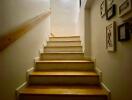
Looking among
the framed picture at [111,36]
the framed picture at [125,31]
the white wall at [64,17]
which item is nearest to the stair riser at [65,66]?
the framed picture at [111,36]

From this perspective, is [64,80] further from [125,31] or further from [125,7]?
[125,7]

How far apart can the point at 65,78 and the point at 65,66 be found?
0.48 m

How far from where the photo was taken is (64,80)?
97.1 inches

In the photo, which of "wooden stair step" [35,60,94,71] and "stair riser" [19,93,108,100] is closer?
"stair riser" [19,93,108,100]

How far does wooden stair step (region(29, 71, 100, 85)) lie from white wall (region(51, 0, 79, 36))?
3.46 m

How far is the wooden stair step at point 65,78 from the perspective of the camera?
243 cm

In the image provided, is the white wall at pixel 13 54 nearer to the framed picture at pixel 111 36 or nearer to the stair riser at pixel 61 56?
the stair riser at pixel 61 56

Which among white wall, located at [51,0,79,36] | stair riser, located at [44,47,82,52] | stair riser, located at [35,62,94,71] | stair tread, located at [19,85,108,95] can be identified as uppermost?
white wall, located at [51,0,79,36]

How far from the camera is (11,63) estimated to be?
1853 millimetres

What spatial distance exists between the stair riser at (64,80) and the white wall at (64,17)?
137 inches

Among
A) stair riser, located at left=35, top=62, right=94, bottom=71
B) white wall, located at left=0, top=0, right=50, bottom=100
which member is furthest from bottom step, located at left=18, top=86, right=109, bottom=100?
stair riser, located at left=35, top=62, right=94, bottom=71

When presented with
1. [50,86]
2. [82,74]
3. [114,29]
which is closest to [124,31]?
[114,29]

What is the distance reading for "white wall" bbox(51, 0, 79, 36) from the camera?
5.80 metres

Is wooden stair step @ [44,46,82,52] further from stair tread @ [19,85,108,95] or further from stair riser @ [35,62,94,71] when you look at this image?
stair tread @ [19,85,108,95]
